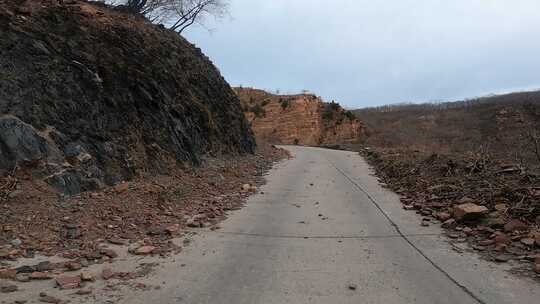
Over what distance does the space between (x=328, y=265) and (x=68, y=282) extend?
3.41 metres

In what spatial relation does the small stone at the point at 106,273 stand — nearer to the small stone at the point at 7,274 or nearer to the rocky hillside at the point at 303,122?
the small stone at the point at 7,274

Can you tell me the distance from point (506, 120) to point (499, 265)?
54.6 m

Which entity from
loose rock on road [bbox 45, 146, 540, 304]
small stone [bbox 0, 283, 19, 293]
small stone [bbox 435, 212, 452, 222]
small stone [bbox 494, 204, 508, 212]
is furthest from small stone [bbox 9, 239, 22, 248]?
small stone [bbox 494, 204, 508, 212]

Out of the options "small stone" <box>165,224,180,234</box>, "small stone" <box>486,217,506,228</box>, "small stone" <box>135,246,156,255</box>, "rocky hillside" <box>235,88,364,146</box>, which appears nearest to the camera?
"small stone" <box>135,246,156,255</box>

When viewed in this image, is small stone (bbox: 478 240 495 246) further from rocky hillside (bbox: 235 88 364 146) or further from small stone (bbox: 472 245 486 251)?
rocky hillside (bbox: 235 88 364 146)

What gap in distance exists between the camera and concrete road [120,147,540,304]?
19.1ft

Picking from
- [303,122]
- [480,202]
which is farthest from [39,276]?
[303,122]

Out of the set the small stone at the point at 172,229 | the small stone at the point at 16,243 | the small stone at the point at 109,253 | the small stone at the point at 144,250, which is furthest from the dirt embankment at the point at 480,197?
the small stone at the point at 16,243

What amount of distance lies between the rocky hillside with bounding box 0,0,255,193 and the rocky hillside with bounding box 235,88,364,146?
33731 millimetres

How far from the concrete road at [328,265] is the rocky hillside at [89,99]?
10.6ft

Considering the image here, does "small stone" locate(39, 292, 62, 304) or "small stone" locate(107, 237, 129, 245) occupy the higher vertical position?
"small stone" locate(107, 237, 129, 245)

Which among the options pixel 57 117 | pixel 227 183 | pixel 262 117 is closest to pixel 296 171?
pixel 227 183

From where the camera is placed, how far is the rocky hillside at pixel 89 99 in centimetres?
991

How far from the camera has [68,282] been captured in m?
6.05
